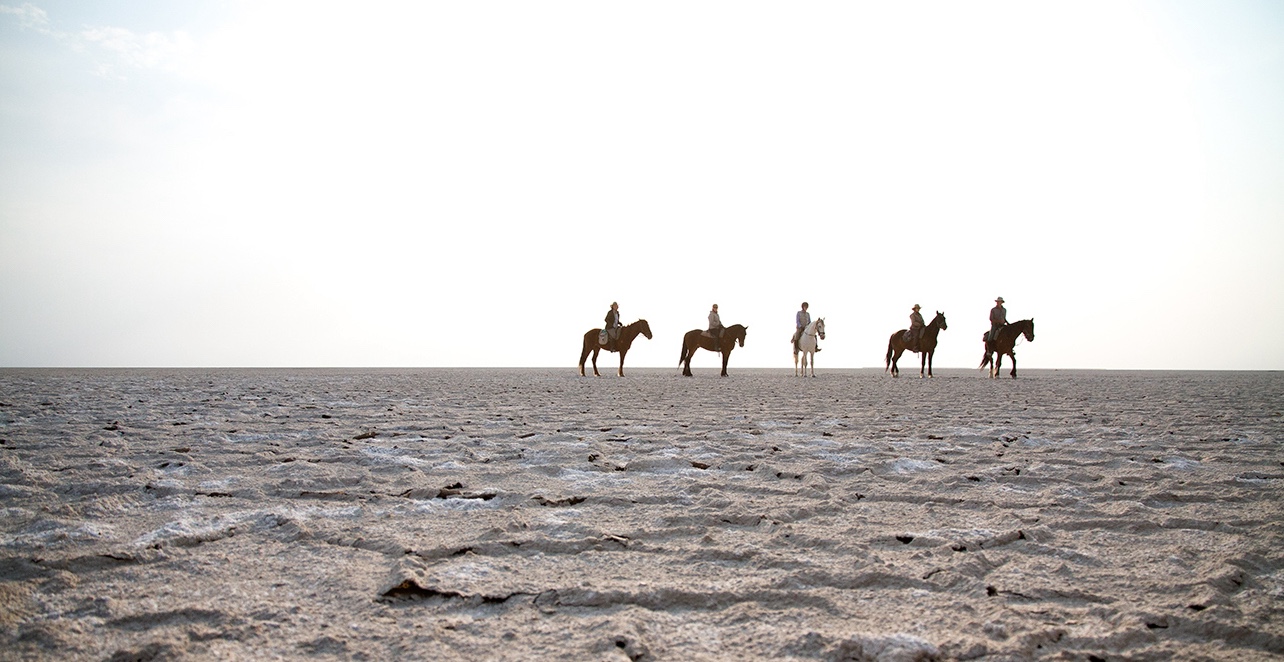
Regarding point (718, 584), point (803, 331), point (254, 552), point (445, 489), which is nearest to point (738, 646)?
point (718, 584)

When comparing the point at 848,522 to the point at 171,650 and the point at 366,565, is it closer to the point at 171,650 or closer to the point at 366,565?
the point at 366,565

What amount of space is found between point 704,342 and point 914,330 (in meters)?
7.06

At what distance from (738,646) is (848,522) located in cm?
168

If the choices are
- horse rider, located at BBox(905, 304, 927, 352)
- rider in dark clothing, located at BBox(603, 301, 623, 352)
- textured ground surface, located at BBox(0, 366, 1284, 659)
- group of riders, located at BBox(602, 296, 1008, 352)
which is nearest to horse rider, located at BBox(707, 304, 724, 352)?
group of riders, located at BBox(602, 296, 1008, 352)

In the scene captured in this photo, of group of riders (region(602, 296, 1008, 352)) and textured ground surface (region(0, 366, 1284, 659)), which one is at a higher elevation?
group of riders (region(602, 296, 1008, 352))

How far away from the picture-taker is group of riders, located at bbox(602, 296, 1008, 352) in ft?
76.7

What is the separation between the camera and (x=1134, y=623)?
274 cm

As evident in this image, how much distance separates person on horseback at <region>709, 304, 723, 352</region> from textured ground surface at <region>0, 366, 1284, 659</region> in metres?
16.4

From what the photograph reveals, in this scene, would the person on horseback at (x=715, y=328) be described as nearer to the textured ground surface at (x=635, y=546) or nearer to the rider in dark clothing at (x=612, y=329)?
the rider in dark clothing at (x=612, y=329)

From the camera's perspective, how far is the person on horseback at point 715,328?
23.7 m

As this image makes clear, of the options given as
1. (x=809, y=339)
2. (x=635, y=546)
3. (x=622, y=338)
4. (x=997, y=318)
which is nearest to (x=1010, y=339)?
(x=997, y=318)

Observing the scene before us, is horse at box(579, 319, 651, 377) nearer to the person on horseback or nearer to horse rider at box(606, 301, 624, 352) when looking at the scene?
horse rider at box(606, 301, 624, 352)

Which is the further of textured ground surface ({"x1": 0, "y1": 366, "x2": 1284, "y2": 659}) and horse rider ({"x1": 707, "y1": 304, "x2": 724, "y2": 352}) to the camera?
horse rider ({"x1": 707, "y1": 304, "x2": 724, "y2": 352})

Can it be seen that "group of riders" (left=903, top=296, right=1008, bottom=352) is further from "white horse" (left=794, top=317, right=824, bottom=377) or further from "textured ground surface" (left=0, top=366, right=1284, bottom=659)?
"textured ground surface" (left=0, top=366, right=1284, bottom=659)
